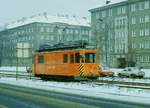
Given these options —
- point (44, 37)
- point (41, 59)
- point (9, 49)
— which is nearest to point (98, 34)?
point (44, 37)

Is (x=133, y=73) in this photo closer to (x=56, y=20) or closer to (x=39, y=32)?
(x=39, y=32)

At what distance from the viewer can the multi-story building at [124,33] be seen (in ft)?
297

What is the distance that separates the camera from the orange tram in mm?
34719

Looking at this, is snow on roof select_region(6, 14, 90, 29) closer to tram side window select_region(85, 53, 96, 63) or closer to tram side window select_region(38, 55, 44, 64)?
tram side window select_region(38, 55, 44, 64)

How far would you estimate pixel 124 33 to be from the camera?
323ft

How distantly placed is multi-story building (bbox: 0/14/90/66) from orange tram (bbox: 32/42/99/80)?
278 ft

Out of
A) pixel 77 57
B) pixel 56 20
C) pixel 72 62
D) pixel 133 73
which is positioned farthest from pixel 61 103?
pixel 56 20

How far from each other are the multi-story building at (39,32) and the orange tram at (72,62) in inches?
3335

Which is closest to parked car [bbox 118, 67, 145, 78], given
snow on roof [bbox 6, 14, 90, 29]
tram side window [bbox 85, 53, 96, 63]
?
tram side window [bbox 85, 53, 96, 63]

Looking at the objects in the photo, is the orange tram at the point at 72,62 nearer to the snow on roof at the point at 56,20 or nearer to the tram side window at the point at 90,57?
the tram side window at the point at 90,57

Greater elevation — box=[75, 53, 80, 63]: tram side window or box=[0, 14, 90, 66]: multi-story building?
box=[0, 14, 90, 66]: multi-story building

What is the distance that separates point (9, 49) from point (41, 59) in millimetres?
104236

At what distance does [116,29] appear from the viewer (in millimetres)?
101250

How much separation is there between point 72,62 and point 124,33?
64510 millimetres
